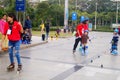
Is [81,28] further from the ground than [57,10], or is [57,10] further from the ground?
[57,10]

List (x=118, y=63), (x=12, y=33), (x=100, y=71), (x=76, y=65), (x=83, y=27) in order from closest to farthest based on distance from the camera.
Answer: (x=12, y=33)
(x=100, y=71)
(x=76, y=65)
(x=118, y=63)
(x=83, y=27)

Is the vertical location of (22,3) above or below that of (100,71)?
above

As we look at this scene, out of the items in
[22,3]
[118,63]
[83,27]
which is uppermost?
[22,3]

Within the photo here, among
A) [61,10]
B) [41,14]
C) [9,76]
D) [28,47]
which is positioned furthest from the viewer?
[61,10]

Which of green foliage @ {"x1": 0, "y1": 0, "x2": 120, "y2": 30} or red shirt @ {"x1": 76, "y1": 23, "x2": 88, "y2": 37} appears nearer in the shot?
red shirt @ {"x1": 76, "y1": 23, "x2": 88, "y2": 37}

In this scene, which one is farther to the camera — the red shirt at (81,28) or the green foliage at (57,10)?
the green foliage at (57,10)

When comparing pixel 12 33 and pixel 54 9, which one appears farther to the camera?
pixel 54 9

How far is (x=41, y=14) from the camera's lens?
58.3 metres

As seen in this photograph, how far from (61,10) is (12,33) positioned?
177 ft

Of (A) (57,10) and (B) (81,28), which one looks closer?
(B) (81,28)

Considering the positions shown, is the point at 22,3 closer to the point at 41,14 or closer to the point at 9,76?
the point at 9,76

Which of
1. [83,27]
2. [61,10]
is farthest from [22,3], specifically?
[61,10]

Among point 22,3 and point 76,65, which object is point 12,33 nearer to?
point 76,65

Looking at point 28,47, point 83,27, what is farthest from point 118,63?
point 28,47
